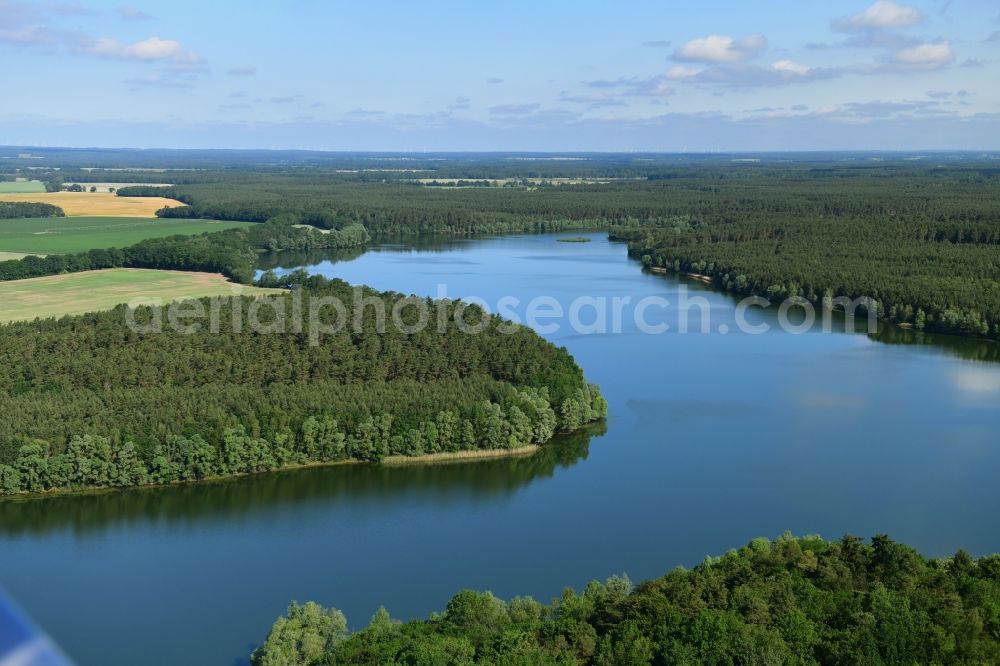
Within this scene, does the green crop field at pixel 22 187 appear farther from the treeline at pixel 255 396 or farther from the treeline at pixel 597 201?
the treeline at pixel 255 396

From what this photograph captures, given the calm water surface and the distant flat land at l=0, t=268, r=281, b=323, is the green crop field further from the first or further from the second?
the calm water surface

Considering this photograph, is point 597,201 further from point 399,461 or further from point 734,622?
point 734,622

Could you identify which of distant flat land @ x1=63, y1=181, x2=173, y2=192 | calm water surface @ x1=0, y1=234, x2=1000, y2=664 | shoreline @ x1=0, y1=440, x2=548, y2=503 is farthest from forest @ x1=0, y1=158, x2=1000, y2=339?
shoreline @ x1=0, y1=440, x2=548, y2=503

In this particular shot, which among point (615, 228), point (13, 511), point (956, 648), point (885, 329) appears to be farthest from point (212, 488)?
point (615, 228)

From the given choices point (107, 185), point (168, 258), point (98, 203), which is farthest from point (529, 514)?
point (107, 185)

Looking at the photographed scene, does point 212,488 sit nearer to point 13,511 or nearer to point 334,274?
point 13,511

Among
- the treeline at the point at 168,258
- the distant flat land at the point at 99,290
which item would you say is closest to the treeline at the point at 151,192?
the treeline at the point at 168,258
